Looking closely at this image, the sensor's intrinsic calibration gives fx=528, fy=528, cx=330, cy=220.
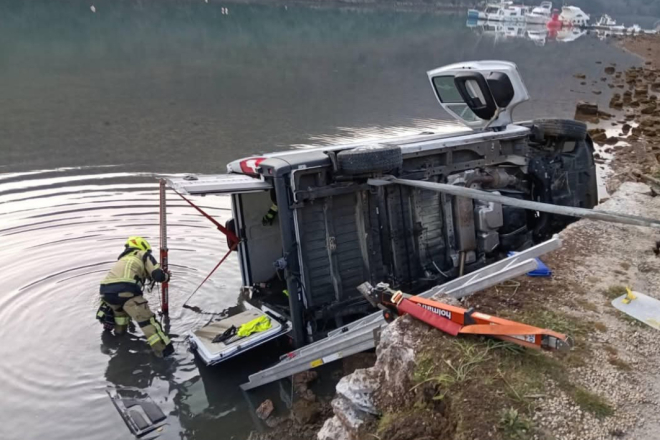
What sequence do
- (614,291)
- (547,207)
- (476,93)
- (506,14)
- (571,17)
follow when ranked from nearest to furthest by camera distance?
(547,207)
(614,291)
(476,93)
(571,17)
(506,14)

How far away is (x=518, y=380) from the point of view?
3.78 metres

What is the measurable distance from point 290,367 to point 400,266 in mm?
1937

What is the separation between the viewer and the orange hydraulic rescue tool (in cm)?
372

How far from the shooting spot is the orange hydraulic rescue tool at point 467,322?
12.2 feet

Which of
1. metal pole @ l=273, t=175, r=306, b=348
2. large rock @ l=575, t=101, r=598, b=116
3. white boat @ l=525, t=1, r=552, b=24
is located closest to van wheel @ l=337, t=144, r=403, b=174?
metal pole @ l=273, t=175, r=306, b=348

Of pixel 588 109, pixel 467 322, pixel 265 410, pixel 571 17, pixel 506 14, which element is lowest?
pixel 265 410

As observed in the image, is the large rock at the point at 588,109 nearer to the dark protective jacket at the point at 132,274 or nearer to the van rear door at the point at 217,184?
the van rear door at the point at 217,184

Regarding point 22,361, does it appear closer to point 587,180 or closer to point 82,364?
point 82,364

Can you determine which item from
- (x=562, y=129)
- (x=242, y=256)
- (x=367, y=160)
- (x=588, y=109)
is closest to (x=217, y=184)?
(x=367, y=160)

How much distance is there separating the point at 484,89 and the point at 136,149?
988cm

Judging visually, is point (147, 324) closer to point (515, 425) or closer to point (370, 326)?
Answer: point (370, 326)

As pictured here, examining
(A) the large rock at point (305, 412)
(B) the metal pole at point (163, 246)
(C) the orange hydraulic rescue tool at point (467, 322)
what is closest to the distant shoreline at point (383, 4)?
(B) the metal pole at point (163, 246)

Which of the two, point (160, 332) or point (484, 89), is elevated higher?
point (484, 89)

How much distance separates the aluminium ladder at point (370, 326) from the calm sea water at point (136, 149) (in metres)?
0.71
